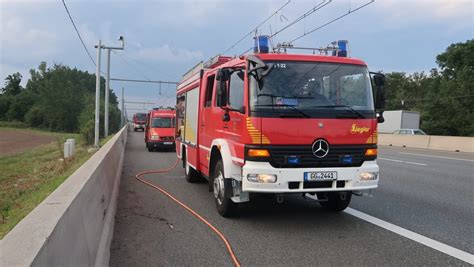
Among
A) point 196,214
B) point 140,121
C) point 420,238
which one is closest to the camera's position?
point 420,238

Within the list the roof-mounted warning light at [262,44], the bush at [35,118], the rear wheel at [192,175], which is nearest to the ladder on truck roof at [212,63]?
the roof-mounted warning light at [262,44]

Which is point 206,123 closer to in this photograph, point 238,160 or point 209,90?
point 209,90

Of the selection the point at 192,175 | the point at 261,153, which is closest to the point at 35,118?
the point at 192,175

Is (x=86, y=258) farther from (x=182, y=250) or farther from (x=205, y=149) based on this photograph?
(x=205, y=149)

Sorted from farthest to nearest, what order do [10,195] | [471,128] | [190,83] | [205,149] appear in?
[471,128] < [10,195] < [190,83] < [205,149]

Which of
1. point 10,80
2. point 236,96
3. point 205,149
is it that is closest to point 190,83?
point 205,149

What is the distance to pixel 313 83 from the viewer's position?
684cm

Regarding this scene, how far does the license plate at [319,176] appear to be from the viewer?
21.4ft

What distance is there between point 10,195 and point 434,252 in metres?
11.0

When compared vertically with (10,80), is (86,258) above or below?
below

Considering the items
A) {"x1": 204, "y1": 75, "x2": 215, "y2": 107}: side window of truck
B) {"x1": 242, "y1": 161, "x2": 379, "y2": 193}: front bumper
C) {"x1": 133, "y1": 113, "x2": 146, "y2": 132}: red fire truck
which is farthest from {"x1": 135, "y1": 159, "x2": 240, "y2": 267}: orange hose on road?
{"x1": 133, "y1": 113, "x2": 146, "y2": 132}: red fire truck

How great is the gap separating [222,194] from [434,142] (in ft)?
80.7

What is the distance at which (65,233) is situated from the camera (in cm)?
353

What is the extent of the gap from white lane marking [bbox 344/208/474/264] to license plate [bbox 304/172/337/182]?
116 cm
